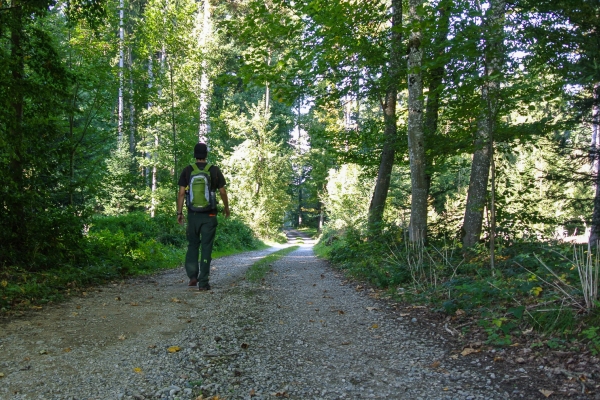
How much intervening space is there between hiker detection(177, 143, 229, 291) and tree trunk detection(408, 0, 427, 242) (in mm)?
3838

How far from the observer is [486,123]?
7.66m

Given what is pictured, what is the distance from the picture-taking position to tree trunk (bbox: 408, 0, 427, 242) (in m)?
7.64

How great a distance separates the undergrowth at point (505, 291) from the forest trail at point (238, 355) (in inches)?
18.4

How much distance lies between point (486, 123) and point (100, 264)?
7.67m

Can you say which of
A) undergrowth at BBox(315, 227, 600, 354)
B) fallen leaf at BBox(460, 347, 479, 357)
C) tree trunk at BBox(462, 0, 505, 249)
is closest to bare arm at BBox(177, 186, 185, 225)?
undergrowth at BBox(315, 227, 600, 354)

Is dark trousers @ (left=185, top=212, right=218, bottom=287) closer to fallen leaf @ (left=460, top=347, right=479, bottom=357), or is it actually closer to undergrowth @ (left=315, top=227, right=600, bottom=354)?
undergrowth @ (left=315, top=227, right=600, bottom=354)

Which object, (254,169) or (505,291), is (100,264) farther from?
(254,169)

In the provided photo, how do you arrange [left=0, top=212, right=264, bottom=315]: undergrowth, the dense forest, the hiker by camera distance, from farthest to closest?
1. the hiker
2. the dense forest
3. [left=0, top=212, right=264, bottom=315]: undergrowth

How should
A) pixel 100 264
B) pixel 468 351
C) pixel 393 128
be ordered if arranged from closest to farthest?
pixel 468 351 → pixel 100 264 → pixel 393 128

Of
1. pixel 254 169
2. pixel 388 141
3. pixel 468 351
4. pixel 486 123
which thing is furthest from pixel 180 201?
pixel 254 169

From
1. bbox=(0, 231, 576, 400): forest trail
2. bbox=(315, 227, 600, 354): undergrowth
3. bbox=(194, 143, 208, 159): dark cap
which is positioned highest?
bbox=(194, 143, 208, 159): dark cap

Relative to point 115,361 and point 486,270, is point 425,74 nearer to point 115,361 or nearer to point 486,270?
point 486,270

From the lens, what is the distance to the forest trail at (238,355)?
9.03ft

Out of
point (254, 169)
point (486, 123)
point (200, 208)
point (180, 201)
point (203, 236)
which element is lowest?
point (203, 236)
